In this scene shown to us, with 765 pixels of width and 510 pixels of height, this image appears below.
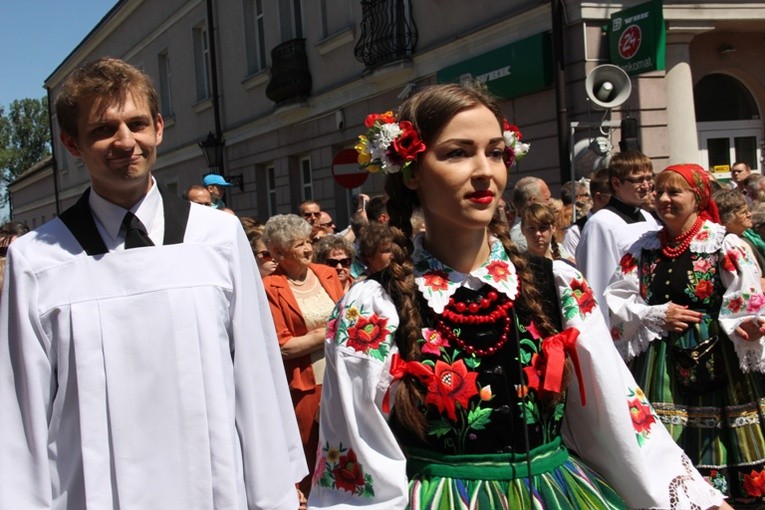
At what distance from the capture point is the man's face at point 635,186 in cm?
579

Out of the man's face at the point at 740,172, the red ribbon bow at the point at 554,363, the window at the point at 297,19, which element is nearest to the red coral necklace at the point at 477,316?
the red ribbon bow at the point at 554,363

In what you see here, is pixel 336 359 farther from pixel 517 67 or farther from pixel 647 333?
pixel 517 67

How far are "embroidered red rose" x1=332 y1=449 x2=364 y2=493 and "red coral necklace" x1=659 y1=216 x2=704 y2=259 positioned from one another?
9.94ft

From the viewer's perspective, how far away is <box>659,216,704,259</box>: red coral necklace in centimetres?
483

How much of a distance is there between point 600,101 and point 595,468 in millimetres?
8008

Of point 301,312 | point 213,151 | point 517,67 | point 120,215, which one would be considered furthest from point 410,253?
point 213,151

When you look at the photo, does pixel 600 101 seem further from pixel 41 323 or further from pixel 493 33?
pixel 41 323

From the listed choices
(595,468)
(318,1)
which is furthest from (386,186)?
(318,1)

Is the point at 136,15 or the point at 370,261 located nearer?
the point at 370,261

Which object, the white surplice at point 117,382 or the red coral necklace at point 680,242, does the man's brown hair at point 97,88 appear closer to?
the white surplice at point 117,382

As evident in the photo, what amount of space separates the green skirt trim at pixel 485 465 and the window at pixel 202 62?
22955mm

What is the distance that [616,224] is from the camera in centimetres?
573

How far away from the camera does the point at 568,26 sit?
436 inches

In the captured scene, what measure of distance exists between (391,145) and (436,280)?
0.39 metres
